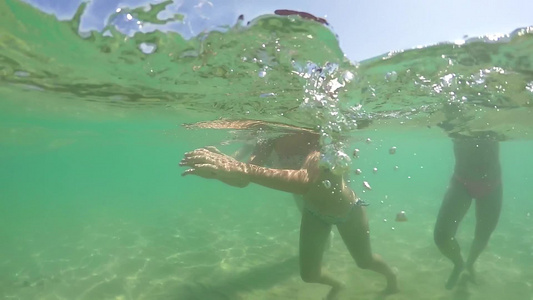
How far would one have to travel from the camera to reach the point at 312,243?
702 cm

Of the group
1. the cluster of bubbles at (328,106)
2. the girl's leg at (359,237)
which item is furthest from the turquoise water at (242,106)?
the girl's leg at (359,237)

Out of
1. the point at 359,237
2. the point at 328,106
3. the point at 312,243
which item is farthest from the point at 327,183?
the point at 328,106

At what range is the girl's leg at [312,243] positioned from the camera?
273 inches

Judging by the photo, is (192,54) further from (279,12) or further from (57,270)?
(57,270)

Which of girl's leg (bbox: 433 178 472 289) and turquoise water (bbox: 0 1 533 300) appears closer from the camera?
turquoise water (bbox: 0 1 533 300)

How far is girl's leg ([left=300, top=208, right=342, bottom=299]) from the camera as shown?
694 centimetres

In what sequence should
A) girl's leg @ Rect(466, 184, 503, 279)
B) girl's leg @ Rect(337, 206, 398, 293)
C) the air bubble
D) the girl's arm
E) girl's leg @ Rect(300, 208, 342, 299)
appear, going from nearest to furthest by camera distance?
the girl's arm, the air bubble, girl's leg @ Rect(300, 208, 342, 299), girl's leg @ Rect(337, 206, 398, 293), girl's leg @ Rect(466, 184, 503, 279)

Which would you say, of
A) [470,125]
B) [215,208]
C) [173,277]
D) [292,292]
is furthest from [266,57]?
[215,208]

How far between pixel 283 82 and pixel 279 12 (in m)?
3.31

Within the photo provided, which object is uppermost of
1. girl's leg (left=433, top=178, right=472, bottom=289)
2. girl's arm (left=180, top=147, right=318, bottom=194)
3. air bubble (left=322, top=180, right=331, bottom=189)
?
girl's arm (left=180, top=147, right=318, bottom=194)

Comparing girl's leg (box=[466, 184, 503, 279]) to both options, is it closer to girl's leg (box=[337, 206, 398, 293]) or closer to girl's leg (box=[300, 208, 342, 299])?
girl's leg (box=[337, 206, 398, 293])

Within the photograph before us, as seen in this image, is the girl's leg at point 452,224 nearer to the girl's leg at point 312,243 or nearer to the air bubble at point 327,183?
the girl's leg at point 312,243

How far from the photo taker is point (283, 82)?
863 centimetres

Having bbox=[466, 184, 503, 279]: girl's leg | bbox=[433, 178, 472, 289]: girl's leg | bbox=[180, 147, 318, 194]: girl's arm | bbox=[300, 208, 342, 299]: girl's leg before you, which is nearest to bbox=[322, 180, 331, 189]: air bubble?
bbox=[180, 147, 318, 194]: girl's arm
